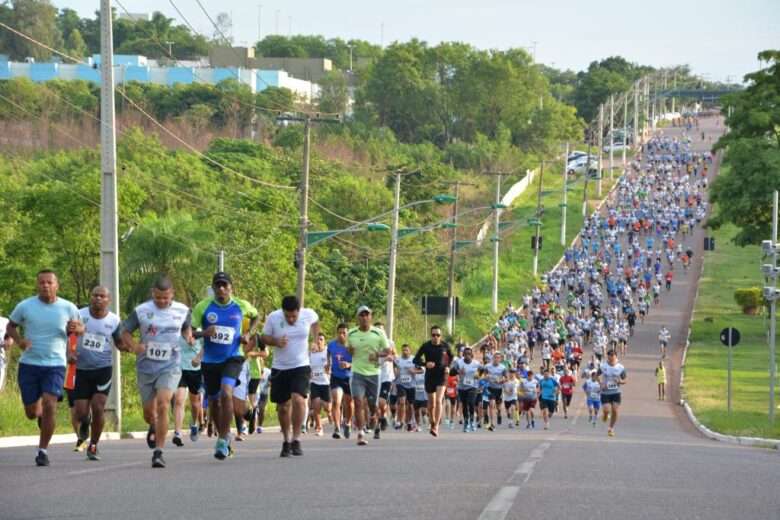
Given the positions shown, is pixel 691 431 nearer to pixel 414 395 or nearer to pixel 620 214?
pixel 414 395

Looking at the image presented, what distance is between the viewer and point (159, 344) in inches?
653

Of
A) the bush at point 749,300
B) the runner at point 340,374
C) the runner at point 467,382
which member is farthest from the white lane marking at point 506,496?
the bush at point 749,300

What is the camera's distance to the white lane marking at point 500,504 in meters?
11.8

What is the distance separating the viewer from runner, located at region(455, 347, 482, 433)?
33588 millimetres

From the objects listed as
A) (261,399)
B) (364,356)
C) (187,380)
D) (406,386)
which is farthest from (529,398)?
(187,380)

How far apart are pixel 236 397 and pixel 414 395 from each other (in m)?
12.4

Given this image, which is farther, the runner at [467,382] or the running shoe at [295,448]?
the runner at [467,382]

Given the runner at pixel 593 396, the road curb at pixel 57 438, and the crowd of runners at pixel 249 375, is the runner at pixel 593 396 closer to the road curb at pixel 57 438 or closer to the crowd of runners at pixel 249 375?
the crowd of runners at pixel 249 375

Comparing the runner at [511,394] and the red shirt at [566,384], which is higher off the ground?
the runner at [511,394]

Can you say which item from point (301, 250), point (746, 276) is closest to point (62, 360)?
point (301, 250)

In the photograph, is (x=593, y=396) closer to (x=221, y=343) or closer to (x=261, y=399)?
(x=261, y=399)

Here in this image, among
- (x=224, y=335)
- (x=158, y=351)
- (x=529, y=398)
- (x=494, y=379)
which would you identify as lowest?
(x=529, y=398)

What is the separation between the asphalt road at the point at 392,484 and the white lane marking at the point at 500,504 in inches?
0.5

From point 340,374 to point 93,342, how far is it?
8.24 m
